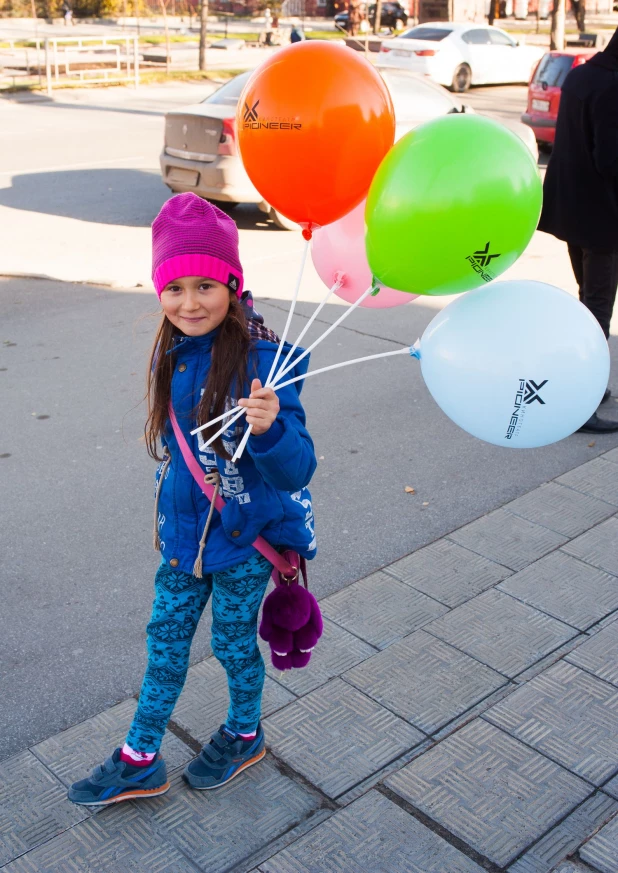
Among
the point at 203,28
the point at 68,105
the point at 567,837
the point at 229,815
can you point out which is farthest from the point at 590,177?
the point at 203,28

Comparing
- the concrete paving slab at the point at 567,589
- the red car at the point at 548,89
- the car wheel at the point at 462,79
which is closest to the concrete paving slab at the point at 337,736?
the concrete paving slab at the point at 567,589

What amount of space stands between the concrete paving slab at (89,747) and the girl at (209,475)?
0.50ft

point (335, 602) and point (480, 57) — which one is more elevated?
point (480, 57)

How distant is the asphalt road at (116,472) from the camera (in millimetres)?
3521

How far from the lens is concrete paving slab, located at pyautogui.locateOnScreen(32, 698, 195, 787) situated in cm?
288

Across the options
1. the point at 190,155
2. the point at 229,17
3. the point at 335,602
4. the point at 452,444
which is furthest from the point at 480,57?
the point at 229,17

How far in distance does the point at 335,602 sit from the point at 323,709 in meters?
0.68

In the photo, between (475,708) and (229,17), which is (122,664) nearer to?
(475,708)

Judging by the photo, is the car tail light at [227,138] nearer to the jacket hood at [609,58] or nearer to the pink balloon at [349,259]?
the jacket hood at [609,58]

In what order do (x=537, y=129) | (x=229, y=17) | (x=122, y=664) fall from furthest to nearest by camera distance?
(x=229, y=17), (x=537, y=129), (x=122, y=664)

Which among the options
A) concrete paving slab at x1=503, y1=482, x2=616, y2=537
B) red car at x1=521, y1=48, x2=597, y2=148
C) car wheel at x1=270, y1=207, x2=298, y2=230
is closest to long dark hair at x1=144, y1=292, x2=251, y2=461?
concrete paving slab at x1=503, y1=482, x2=616, y2=537

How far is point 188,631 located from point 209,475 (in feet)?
1.57

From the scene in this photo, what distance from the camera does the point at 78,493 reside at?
471cm

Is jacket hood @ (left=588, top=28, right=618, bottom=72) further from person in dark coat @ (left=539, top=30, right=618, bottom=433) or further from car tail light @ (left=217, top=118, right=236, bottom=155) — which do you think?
car tail light @ (left=217, top=118, right=236, bottom=155)
